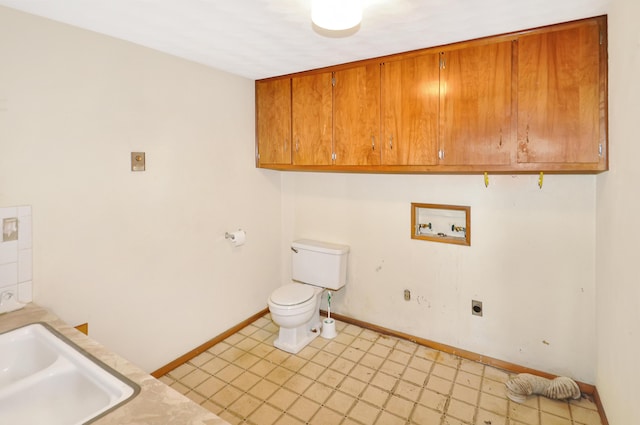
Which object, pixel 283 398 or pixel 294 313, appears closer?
pixel 283 398

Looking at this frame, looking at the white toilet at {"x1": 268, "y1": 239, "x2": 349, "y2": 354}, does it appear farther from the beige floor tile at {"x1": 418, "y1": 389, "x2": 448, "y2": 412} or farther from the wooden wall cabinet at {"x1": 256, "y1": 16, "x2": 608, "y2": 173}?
the beige floor tile at {"x1": 418, "y1": 389, "x2": 448, "y2": 412}

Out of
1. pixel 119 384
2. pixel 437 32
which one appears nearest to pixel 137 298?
pixel 119 384

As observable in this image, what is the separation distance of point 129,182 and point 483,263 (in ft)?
8.02

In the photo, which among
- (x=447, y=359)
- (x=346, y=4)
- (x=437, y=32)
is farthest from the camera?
(x=447, y=359)

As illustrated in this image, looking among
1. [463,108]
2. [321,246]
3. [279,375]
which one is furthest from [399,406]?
[463,108]

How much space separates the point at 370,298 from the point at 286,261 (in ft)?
3.13

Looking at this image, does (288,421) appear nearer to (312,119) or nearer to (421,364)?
(421,364)

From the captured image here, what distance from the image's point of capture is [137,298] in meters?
2.30

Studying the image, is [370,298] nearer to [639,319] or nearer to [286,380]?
[286,380]

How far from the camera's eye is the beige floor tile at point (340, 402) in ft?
7.04

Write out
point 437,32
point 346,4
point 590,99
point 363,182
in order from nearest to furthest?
point 346,4
point 590,99
point 437,32
point 363,182

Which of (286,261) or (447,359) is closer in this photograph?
(447,359)

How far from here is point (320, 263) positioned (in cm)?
311

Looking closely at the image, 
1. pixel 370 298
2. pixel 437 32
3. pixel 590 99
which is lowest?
pixel 370 298
